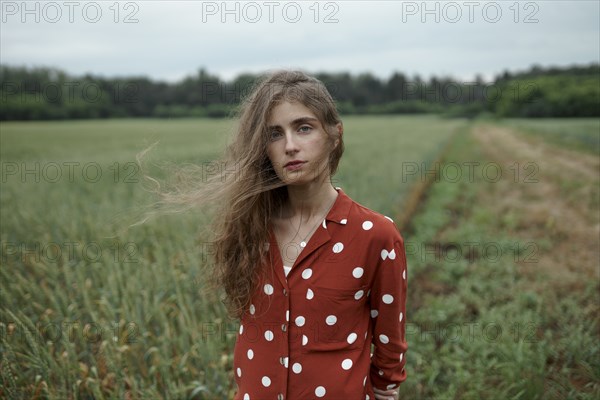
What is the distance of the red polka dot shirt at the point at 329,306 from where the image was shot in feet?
4.42

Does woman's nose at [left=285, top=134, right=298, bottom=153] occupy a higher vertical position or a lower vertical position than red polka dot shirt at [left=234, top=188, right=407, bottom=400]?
higher

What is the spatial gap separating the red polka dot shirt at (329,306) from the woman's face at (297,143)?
0.16 metres

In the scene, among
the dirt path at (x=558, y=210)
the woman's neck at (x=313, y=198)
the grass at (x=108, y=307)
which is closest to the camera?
the woman's neck at (x=313, y=198)

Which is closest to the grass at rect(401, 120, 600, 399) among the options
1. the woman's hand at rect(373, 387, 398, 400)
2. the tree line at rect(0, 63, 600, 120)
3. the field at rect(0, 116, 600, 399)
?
the field at rect(0, 116, 600, 399)

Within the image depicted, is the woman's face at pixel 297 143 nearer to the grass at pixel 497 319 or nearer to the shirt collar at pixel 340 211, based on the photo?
the shirt collar at pixel 340 211

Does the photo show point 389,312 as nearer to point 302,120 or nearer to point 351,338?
point 351,338

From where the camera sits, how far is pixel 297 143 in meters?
1.34

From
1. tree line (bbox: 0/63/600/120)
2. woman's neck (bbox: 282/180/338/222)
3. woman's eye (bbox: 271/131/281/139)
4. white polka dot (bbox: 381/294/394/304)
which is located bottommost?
white polka dot (bbox: 381/294/394/304)

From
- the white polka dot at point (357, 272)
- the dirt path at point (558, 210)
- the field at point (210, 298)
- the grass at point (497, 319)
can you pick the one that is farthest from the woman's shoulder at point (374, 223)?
the dirt path at point (558, 210)

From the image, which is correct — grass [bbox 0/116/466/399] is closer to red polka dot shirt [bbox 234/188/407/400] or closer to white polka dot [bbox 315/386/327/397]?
red polka dot shirt [bbox 234/188/407/400]

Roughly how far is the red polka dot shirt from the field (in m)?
0.62

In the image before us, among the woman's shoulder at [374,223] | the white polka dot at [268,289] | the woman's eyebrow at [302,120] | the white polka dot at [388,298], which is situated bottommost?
the white polka dot at [388,298]

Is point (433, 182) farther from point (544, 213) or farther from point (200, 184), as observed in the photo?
point (200, 184)

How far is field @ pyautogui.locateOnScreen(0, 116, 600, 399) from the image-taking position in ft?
8.16
